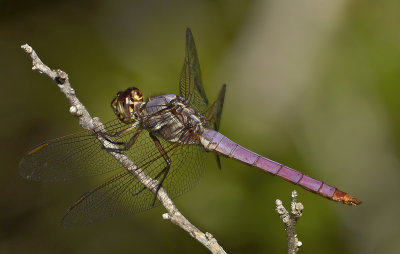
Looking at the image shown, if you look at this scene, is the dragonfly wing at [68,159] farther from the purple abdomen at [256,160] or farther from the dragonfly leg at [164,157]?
the purple abdomen at [256,160]

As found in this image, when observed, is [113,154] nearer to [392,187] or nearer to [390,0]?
[392,187]

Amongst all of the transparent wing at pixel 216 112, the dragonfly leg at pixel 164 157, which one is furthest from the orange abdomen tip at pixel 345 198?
the dragonfly leg at pixel 164 157

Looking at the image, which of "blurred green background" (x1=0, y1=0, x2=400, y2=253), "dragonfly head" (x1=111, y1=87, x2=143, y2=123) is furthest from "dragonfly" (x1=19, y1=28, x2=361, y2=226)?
"blurred green background" (x1=0, y1=0, x2=400, y2=253)

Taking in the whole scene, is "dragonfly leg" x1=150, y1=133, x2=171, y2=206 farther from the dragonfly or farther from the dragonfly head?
the dragonfly head

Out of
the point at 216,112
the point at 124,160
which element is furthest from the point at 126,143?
the point at 216,112

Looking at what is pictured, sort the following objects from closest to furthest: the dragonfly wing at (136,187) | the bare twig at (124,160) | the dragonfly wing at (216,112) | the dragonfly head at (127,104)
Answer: the bare twig at (124,160)
the dragonfly wing at (136,187)
the dragonfly head at (127,104)
the dragonfly wing at (216,112)

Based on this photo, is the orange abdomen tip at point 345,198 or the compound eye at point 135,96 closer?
the orange abdomen tip at point 345,198

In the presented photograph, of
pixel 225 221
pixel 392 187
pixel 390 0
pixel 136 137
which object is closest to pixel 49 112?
pixel 136 137
